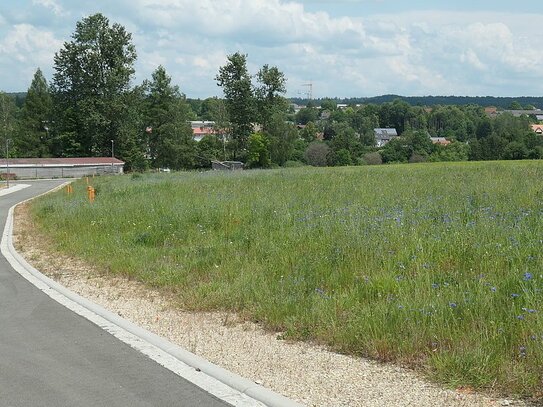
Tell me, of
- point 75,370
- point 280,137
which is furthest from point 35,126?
point 75,370

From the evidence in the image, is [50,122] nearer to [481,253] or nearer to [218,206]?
[218,206]

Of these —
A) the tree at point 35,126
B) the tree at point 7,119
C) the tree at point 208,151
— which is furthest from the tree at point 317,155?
the tree at point 7,119

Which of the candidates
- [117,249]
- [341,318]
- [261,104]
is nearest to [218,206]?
[117,249]

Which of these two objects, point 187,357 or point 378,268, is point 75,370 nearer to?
point 187,357

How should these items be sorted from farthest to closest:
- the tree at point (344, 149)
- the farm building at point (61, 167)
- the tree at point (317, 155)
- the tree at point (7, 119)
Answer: the tree at point (317, 155) < the tree at point (7, 119) < the tree at point (344, 149) < the farm building at point (61, 167)

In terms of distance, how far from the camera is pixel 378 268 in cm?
862

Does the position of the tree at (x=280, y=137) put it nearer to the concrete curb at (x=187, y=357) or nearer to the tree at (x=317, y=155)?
the tree at (x=317, y=155)

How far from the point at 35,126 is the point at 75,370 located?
326ft

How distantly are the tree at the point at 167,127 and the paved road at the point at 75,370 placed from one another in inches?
3235

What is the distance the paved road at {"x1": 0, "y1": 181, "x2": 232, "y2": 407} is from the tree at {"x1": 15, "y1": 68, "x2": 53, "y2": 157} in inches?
3700

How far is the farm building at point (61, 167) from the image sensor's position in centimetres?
8275

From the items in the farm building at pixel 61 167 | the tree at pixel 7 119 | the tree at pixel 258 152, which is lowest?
the farm building at pixel 61 167

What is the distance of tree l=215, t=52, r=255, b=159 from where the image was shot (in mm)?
92250

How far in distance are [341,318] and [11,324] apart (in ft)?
14.3
